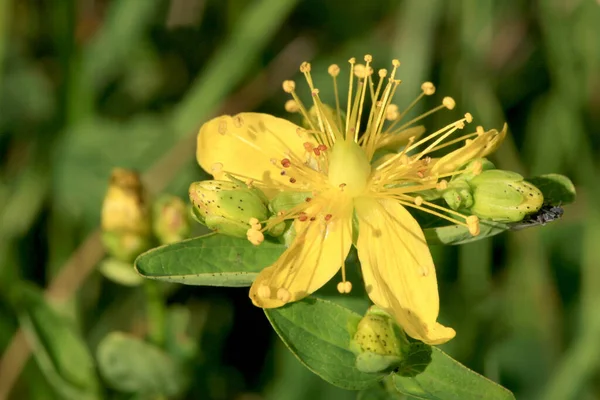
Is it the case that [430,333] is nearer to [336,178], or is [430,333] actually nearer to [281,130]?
[336,178]

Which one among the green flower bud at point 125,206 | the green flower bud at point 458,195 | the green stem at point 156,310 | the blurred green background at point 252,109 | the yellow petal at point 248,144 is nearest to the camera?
the green flower bud at point 458,195

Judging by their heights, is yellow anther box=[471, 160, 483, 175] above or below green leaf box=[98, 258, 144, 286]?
above

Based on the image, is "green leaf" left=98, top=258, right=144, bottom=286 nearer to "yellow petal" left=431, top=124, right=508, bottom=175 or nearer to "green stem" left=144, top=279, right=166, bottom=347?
"green stem" left=144, top=279, right=166, bottom=347

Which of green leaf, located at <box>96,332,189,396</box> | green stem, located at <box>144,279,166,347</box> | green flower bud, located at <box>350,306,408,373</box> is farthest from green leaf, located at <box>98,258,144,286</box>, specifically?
green flower bud, located at <box>350,306,408,373</box>

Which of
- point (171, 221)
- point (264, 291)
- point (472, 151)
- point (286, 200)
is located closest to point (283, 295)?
point (264, 291)

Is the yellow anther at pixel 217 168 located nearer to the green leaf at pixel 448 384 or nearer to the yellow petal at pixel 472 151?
the yellow petal at pixel 472 151

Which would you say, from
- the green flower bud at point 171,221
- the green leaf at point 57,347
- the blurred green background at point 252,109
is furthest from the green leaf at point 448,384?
the green leaf at point 57,347

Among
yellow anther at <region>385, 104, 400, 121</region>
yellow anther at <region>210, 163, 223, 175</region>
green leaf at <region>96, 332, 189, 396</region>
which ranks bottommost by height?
green leaf at <region>96, 332, 189, 396</region>
